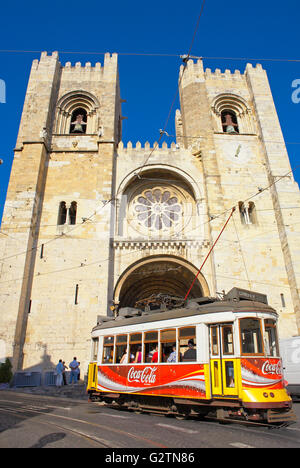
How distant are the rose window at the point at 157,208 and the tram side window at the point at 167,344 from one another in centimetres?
1076

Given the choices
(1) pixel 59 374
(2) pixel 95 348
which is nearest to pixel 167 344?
(2) pixel 95 348

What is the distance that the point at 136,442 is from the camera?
4.12m

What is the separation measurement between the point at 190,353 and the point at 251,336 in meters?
1.30

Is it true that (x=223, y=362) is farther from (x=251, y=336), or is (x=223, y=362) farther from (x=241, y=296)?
(x=241, y=296)

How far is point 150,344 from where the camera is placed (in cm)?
723

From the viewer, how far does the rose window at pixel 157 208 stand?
57.7 feet

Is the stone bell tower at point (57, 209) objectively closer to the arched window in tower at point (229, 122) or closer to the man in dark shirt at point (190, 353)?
the arched window in tower at point (229, 122)

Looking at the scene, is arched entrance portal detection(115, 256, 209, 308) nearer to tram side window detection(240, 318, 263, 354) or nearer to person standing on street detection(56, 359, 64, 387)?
person standing on street detection(56, 359, 64, 387)

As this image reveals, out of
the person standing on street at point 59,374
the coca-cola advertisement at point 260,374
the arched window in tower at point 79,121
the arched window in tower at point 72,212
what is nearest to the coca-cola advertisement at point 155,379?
the coca-cola advertisement at point 260,374

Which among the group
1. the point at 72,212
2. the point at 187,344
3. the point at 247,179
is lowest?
the point at 187,344

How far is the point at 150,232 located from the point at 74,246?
431 centimetres

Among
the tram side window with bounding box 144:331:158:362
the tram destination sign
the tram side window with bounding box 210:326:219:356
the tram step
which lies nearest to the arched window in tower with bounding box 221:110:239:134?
the tram destination sign

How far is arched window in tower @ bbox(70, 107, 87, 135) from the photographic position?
19094 millimetres

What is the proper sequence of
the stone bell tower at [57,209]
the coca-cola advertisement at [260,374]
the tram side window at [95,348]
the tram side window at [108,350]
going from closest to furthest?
the coca-cola advertisement at [260,374] < the tram side window at [108,350] < the tram side window at [95,348] < the stone bell tower at [57,209]
